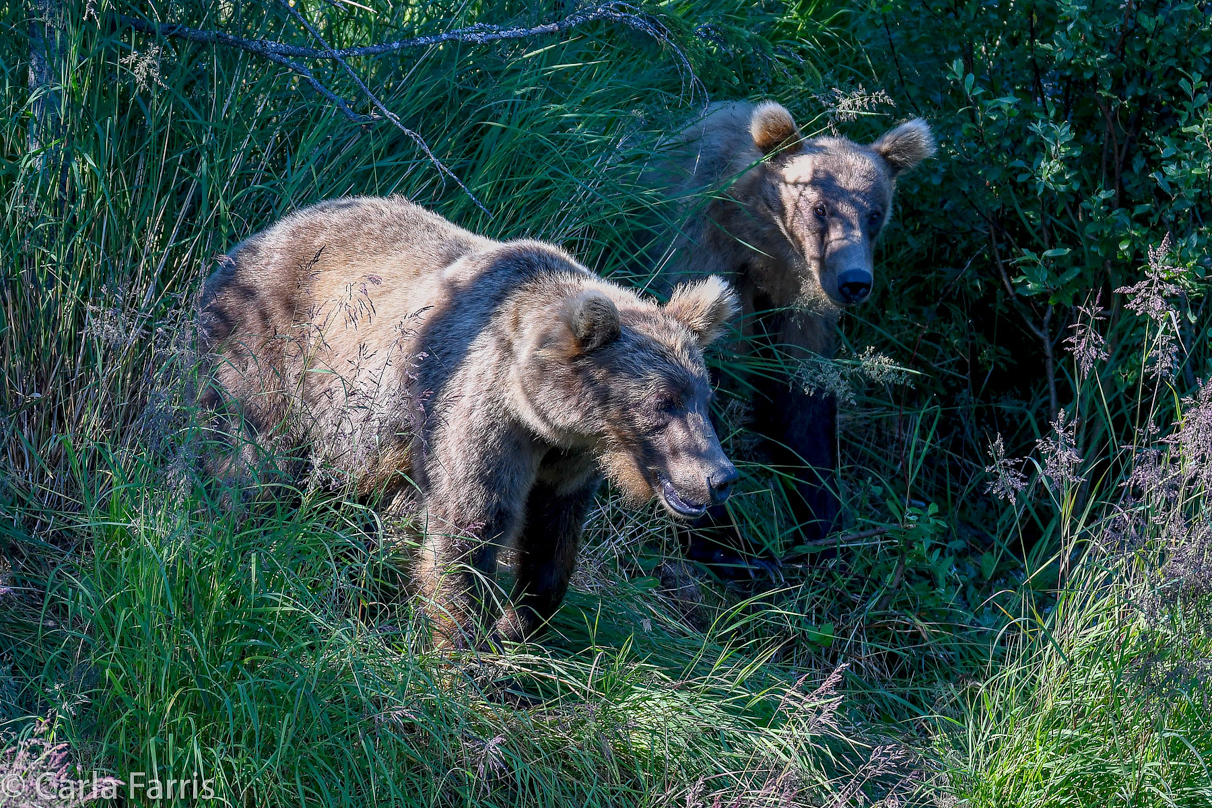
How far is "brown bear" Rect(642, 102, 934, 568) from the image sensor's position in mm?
5309

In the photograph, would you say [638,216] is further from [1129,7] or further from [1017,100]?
[1129,7]

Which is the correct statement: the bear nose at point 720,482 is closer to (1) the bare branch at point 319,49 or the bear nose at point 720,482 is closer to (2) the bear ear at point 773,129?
(1) the bare branch at point 319,49

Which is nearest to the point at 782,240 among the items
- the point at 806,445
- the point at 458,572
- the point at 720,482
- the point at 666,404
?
the point at 806,445

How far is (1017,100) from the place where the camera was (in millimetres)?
5188

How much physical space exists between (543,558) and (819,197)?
2.17 meters

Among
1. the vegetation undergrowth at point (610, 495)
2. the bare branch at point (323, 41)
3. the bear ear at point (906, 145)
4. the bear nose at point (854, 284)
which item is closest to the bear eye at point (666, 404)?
the vegetation undergrowth at point (610, 495)

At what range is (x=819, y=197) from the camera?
5316 mm

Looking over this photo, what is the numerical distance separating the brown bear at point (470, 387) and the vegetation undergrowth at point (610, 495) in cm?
20

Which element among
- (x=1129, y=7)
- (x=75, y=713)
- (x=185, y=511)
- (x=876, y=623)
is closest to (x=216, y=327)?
(x=185, y=511)

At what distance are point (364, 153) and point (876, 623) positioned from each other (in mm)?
2830

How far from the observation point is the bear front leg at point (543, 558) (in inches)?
159

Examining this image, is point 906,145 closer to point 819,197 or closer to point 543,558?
point 819,197

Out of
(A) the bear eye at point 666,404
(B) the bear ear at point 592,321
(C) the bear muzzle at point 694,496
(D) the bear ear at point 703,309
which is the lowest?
(C) the bear muzzle at point 694,496

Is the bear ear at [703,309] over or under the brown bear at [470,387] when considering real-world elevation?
over
